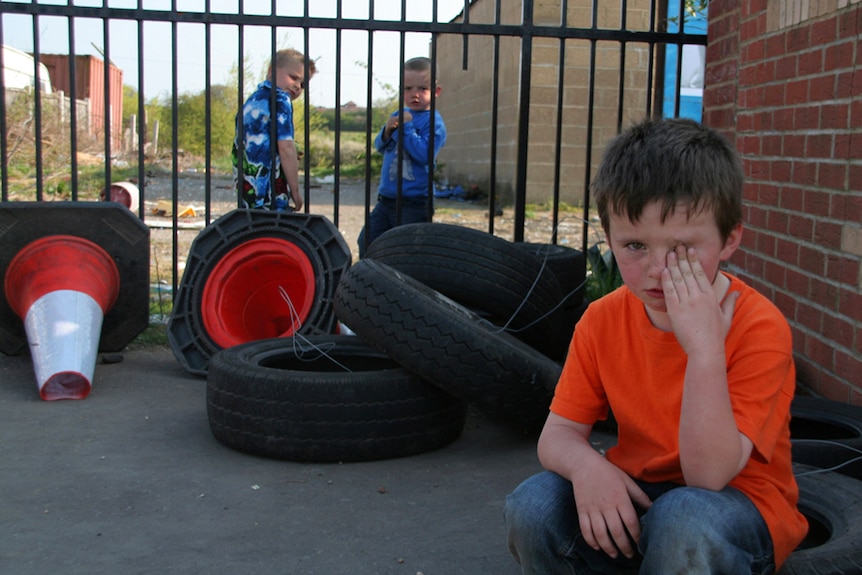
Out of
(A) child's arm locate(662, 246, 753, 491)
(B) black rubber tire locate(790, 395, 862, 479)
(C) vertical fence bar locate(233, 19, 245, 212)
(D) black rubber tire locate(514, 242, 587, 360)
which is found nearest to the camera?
(A) child's arm locate(662, 246, 753, 491)

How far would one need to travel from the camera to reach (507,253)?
4.24 meters

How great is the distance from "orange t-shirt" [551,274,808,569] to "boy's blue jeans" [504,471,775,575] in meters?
0.07

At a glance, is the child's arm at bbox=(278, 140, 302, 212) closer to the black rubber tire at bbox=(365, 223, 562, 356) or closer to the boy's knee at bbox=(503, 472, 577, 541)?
the black rubber tire at bbox=(365, 223, 562, 356)

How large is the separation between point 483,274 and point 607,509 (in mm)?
2305

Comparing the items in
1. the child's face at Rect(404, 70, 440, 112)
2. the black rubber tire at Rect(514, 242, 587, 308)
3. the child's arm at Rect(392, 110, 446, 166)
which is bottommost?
the black rubber tire at Rect(514, 242, 587, 308)

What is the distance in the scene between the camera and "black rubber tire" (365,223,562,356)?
4.15 meters

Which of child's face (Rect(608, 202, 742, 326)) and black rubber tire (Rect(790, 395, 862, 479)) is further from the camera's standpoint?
black rubber tire (Rect(790, 395, 862, 479))

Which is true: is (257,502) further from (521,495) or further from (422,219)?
(422,219)

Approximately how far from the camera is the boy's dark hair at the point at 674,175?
6.20 ft

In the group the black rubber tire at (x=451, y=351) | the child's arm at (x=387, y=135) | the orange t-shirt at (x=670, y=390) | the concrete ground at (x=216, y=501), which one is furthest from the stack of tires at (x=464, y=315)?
the child's arm at (x=387, y=135)

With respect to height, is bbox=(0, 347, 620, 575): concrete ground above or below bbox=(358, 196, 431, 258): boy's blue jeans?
below

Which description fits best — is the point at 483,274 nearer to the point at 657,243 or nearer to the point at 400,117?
the point at 400,117

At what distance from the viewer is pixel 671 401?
195 cm

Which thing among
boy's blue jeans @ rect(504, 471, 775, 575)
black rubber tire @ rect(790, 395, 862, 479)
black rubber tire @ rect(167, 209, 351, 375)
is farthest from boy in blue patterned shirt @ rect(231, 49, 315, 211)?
boy's blue jeans @ rect(504, 471, 775, 575)
